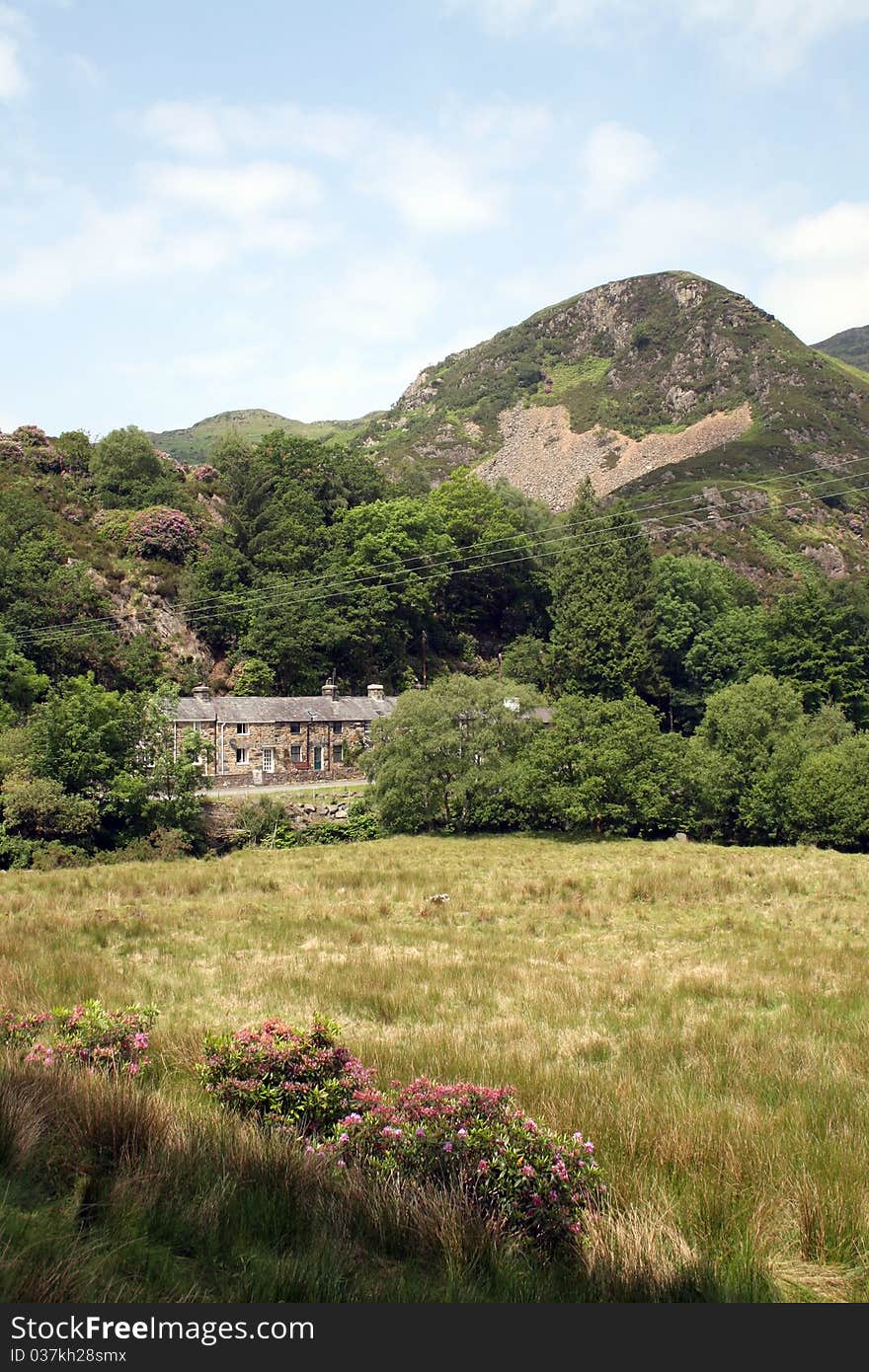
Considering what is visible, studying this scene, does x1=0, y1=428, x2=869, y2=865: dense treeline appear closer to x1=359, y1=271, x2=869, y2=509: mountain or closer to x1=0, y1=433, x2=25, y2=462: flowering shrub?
x1=0, y1=433, x2=25, y2=462: flowering shrub

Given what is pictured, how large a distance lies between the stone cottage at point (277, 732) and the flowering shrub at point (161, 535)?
16396mm

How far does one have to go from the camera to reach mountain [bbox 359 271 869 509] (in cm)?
13738

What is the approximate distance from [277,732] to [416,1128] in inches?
1948

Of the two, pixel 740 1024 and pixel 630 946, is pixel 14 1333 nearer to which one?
pixel 740 1024

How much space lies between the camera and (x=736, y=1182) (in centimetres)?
528

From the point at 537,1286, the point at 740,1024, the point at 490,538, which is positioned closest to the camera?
the point at 537,1286

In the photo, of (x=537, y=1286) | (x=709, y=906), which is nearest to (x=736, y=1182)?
(x=537, y=1286)

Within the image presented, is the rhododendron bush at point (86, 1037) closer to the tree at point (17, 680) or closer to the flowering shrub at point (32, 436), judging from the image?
the tree at point (17, 680)

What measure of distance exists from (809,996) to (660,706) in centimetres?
6074

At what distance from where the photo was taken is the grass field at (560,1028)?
166 inches

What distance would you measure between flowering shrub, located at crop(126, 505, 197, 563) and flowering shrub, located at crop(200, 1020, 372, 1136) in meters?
63.5

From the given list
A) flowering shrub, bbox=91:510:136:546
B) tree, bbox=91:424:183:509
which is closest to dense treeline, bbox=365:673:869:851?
flowering shrub, bbox=91:510:136:546

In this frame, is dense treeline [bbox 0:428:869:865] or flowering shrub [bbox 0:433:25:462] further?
flowering shrub [bbox 0:433:25:462]

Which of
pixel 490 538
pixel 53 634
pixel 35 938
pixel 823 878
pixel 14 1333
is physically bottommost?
pixel 823 878
